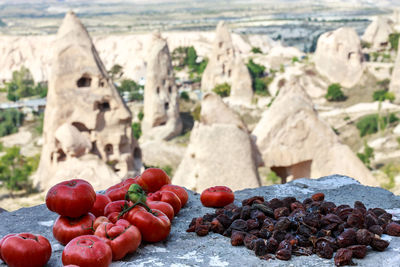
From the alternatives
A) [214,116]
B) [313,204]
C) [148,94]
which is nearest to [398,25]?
[148,94]

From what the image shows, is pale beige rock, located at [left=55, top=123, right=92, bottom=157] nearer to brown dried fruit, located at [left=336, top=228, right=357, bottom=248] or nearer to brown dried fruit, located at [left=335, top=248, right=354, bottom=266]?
brown dried fruit, located at [left=336, top=228, right=357, bottom=248]

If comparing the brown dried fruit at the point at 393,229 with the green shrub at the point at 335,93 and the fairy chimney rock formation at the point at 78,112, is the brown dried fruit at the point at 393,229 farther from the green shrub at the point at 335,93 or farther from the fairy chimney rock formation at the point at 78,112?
the green shrub at the point at 335,93

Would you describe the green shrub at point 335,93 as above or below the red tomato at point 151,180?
below

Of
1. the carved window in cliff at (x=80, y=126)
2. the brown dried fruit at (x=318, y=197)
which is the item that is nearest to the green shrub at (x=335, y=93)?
the carved window in cliff at (x=80, y=126)

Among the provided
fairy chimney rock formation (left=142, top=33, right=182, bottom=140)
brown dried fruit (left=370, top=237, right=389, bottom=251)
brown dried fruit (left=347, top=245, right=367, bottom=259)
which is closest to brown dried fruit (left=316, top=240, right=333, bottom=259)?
brown dried fruit (left=347, top=245, right=367, bottom=259)

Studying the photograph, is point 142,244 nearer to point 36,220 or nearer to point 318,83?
point 36,220

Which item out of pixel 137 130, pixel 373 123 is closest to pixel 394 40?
pixel 373 123
